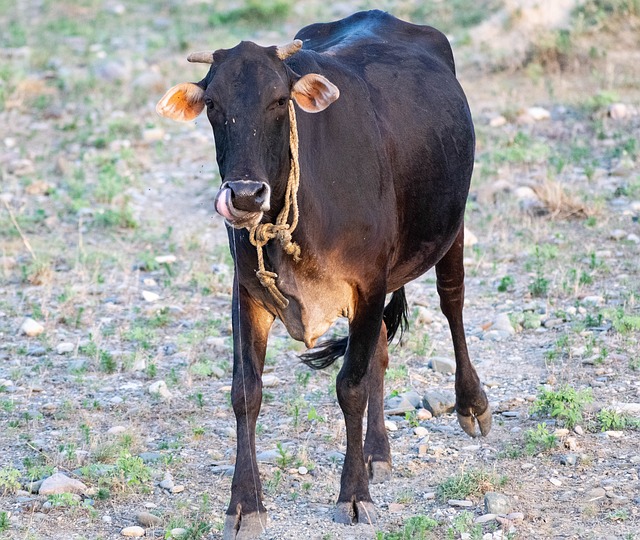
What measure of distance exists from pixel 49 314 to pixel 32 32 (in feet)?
32.5

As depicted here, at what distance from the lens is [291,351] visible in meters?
7.28

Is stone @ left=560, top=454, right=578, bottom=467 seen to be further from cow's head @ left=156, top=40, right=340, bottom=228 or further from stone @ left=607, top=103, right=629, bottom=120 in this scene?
stone @ left=607, top=103, right=629, bottom=120

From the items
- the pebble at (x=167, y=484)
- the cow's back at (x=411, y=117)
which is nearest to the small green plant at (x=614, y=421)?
the cow's back at (x=411, y=117)

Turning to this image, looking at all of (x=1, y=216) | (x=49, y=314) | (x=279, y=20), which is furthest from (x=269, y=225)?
(x=279, y=20)

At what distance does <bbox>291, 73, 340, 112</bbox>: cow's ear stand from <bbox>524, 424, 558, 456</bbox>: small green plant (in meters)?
2.03

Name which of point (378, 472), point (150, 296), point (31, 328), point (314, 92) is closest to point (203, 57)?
point (314, 92)

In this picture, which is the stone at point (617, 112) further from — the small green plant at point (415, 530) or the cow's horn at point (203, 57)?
the cow's horn at point (203, 57)

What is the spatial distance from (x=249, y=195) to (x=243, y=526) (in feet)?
4.89

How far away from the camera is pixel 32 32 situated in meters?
16.7

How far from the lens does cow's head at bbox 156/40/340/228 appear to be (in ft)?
14.5

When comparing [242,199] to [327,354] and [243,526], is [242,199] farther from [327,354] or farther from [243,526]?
[327,354]

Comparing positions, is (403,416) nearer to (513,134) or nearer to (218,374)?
(218,374)

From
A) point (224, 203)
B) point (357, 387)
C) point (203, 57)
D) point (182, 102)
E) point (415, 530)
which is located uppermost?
point (203, 57)

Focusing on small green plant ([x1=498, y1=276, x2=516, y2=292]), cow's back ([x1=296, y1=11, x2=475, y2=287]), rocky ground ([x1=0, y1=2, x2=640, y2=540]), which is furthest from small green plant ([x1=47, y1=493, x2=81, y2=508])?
small green plant ([x1=498, y1=276, x2=516, y2=292])
